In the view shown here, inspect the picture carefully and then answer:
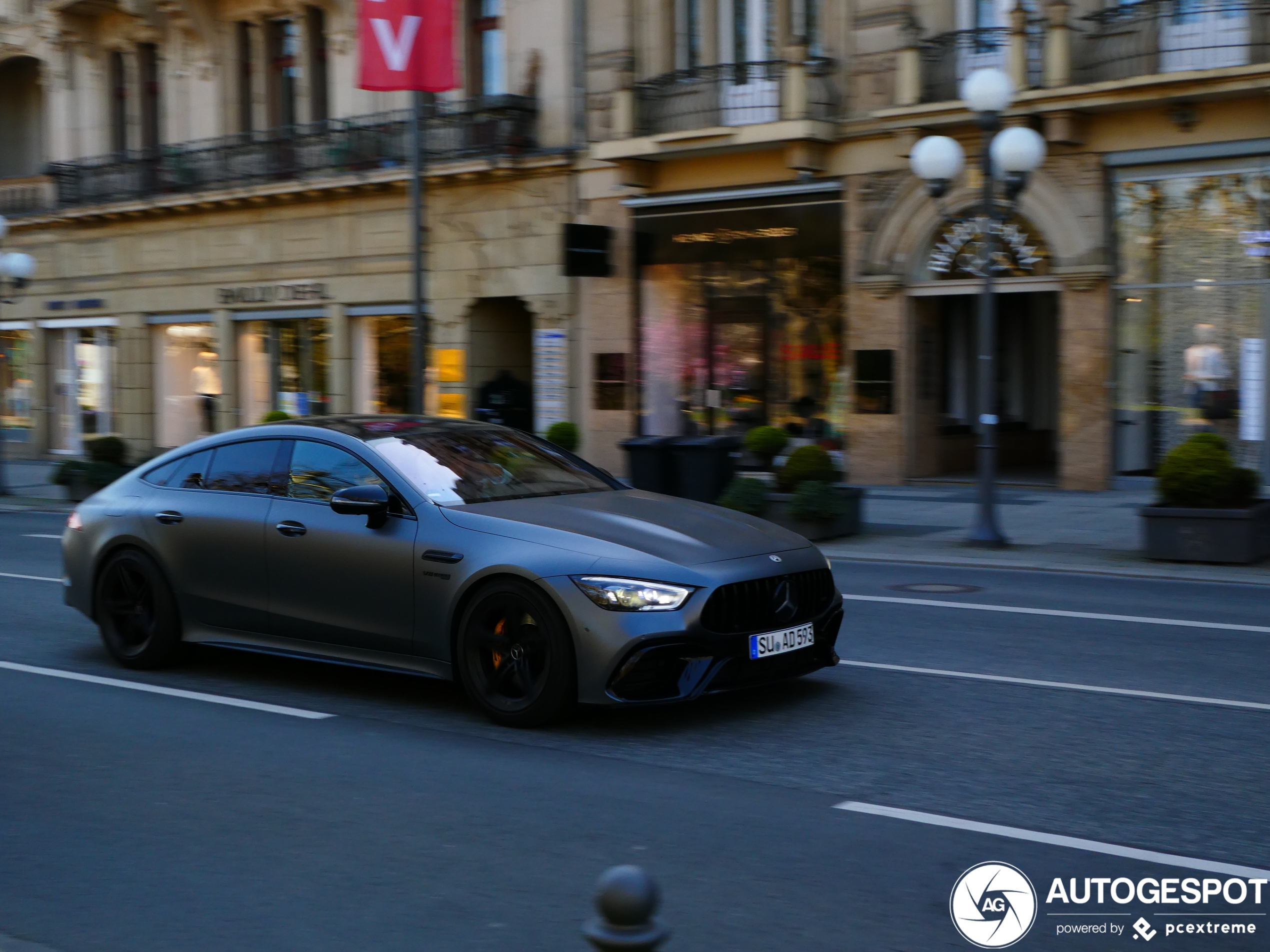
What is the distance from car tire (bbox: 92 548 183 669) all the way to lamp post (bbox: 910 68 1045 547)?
338 inches

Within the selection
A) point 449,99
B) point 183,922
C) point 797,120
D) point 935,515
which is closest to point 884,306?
point 797,120

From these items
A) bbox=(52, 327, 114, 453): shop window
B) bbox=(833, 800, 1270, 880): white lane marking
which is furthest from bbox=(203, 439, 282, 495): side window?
bbox=(52, 327, 114, 453): shop window

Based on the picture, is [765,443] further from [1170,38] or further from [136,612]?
[136,612]

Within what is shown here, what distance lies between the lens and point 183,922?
4297 mm

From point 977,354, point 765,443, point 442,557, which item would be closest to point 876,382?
point 977,354

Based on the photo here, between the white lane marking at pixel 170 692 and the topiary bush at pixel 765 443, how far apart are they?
32.2 ft

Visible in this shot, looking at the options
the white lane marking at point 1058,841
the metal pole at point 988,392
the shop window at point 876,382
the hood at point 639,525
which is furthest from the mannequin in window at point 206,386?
the white lane marking at point 1058,841

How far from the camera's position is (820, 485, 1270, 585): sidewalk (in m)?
12.7

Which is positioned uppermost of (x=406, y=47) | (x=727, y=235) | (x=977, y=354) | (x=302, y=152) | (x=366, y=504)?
(x=302, y=152)

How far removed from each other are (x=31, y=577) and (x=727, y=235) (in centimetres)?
1321

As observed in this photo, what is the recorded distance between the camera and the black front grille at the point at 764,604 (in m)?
6.38

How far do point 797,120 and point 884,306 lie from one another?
2.94 meters

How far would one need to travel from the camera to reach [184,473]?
328 inches

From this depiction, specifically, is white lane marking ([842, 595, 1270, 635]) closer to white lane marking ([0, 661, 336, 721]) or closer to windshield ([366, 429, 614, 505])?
windshield ([366, 429, 614, 505])
